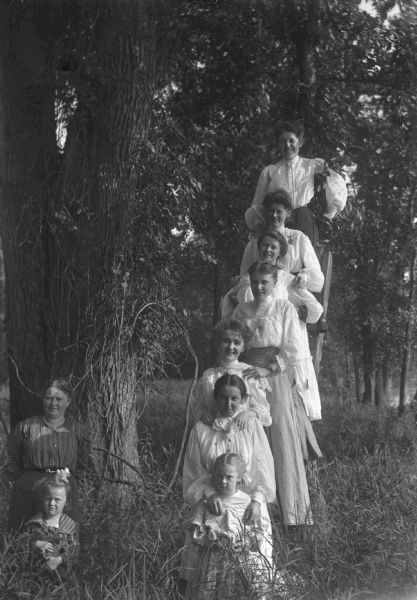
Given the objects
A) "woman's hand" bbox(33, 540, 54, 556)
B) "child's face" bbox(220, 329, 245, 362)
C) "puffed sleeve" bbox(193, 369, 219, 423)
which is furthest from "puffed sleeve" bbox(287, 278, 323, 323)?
"woman's hand" bbox(33, 540, 54, 556)

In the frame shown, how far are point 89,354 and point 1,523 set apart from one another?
1.71 metres

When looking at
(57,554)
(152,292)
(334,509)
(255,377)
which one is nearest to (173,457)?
(152,292)

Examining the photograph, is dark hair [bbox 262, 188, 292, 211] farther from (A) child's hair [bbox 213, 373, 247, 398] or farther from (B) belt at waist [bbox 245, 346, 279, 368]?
(A) child's hair [bbox 213, 373, 247, 398]

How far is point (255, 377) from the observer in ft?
19.9

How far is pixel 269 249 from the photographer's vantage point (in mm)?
6629

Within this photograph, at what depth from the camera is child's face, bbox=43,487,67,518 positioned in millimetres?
5207

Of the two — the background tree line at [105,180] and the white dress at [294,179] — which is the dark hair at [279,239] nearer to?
the white dress at [294,179]

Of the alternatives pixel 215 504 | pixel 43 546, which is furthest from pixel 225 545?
pixel 43 546

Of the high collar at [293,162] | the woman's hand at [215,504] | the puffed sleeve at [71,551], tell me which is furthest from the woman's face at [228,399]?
the high collar at [293,162]

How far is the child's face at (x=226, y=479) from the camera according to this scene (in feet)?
16.4

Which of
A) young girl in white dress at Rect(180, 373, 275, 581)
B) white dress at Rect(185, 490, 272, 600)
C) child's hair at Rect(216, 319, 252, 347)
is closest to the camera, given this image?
white dress at Rect(185, 490, 272, 600)

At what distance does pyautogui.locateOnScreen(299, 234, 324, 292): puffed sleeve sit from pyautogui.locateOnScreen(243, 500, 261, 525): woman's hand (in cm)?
234

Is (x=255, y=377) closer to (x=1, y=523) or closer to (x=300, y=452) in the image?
(x=300, y=452)

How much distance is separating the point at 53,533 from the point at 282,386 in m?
1.99
